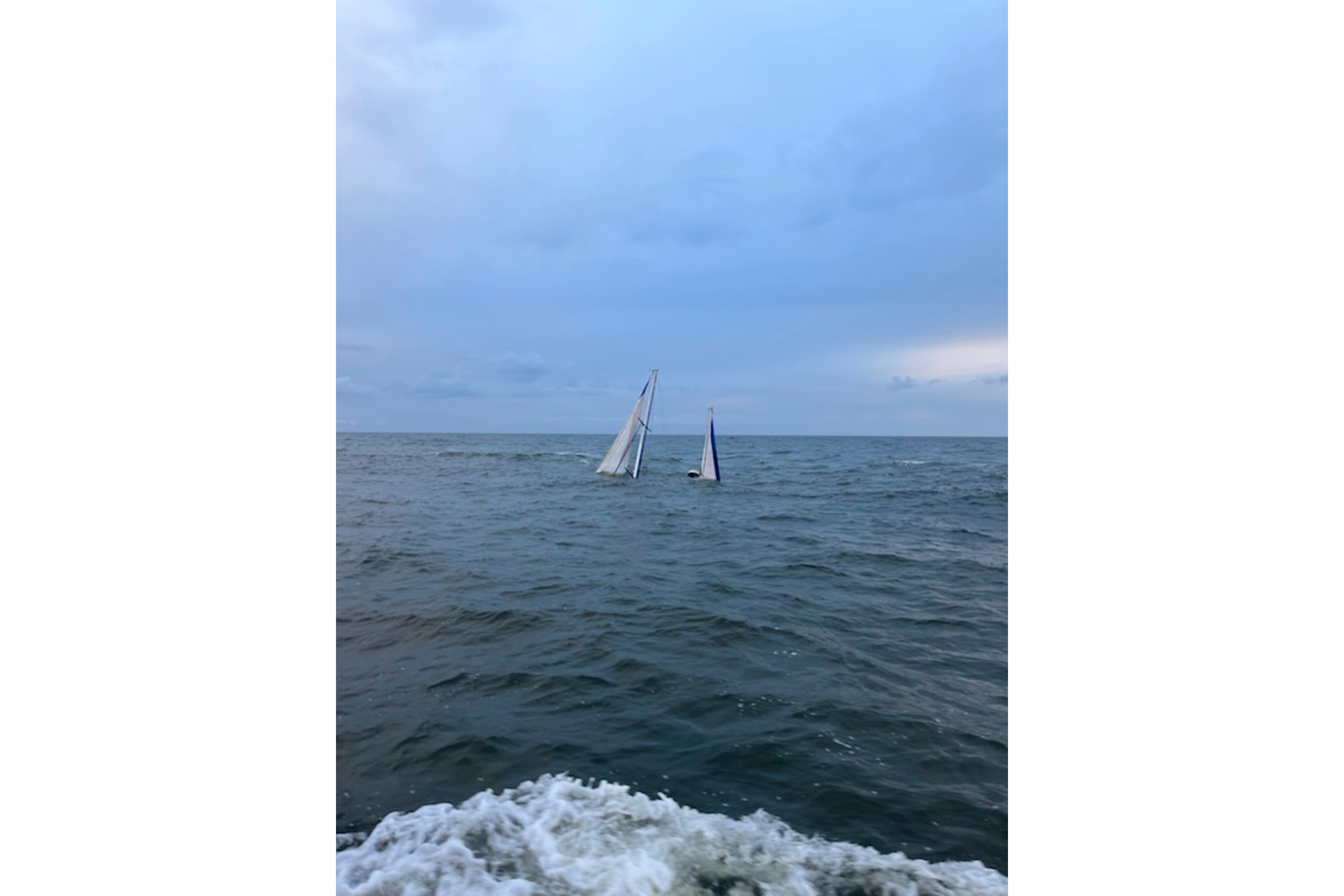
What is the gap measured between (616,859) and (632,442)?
26787 millimetres

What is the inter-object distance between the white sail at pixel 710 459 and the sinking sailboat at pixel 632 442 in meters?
3.53

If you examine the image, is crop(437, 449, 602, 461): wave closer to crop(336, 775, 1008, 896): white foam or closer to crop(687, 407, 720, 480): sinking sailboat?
crop(687, 407, 720, 480): sinking sailboat

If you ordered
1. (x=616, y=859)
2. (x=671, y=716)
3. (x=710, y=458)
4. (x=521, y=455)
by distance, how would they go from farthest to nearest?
(x=521, y=455) → (x=710, y=458) → (x=671, y=716) → (x=616, y=859)

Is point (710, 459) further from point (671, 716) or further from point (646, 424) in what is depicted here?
point (671, 716)

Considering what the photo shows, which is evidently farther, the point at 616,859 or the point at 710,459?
the point at 710,459

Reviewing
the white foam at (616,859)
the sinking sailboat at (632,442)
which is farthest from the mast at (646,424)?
the white foam at (616,859)

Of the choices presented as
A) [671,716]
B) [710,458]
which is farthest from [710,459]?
[671,716]

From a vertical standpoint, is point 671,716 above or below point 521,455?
below

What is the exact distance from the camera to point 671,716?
4469 mm

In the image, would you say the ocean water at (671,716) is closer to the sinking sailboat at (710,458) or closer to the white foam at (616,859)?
the white foam at (616,859)

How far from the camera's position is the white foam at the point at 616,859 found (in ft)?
8.62
